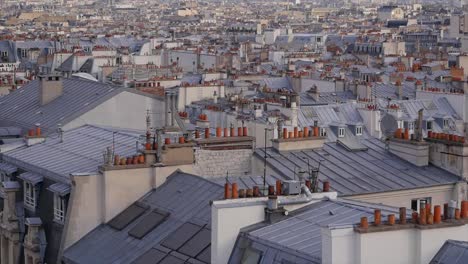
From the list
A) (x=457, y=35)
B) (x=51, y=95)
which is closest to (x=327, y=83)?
(x=51, y=95)

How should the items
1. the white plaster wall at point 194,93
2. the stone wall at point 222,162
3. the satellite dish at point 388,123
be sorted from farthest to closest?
the white plaster wall at point 194,93 < the satellite dish at point 388,123 < the stone wall at point 222,162

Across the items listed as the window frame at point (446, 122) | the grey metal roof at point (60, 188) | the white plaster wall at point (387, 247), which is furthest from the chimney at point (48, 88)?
the white plaster wall at point (387, 247)

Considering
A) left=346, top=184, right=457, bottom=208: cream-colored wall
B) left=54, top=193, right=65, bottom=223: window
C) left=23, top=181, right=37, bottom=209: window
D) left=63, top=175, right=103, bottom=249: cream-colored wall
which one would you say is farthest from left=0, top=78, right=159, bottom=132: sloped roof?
left=346, top=184, right=457, bottom=208: cream-colored wall

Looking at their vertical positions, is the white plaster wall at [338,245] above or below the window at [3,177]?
above

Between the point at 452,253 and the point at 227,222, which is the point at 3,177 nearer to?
the point at 227,222

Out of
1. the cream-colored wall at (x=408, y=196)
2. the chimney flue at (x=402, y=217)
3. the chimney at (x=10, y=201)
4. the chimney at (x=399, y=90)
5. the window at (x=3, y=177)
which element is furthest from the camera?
the chimney at (x=399, y=90)

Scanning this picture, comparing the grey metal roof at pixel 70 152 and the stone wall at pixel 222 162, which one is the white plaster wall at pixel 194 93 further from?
the stone wall at pixel 222 162
